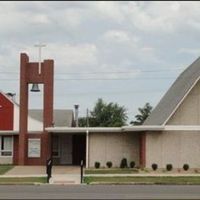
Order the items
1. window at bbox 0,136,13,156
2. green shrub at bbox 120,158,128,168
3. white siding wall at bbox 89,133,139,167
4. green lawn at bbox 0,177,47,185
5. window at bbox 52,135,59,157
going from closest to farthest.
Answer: green lawn at bbox 0,177,47,185, green shrub at bbox 120,158,128,168, white siding wall at bbox 89,133,139,167, window at bbox 0,136,13,156, window at bbox 52,135,59,157

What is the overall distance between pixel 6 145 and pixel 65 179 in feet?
53.9

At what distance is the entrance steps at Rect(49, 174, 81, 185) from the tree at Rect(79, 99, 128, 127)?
226 ft

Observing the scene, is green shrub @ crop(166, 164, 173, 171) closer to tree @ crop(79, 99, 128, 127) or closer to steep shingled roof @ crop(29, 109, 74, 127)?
steep shingled roof @ crop(29, 109, 74, 127)

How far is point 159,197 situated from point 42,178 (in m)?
12.6

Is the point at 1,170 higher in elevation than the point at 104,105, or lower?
lower

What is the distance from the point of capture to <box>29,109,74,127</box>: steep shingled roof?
61.7 m

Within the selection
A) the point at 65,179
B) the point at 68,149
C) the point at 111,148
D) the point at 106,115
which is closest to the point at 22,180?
the point at 65,179

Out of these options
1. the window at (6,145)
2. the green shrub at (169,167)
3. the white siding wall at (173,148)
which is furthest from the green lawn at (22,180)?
the window at (6,145)

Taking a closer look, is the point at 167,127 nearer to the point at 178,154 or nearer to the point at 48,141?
the point at 178,154

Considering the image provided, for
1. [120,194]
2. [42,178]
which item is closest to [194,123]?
[42,178]

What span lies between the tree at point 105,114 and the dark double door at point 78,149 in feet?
177

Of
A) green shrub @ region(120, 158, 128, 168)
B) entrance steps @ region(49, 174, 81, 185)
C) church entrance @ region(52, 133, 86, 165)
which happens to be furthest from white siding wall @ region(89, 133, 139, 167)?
entrance steps @ region(49, 174, 81, 185)

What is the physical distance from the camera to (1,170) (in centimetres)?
3769

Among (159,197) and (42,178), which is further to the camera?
(42,178)
